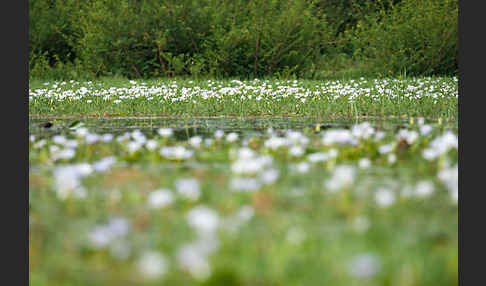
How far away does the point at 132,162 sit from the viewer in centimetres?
347

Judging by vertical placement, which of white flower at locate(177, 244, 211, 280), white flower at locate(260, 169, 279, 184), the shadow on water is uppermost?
the shadow on water

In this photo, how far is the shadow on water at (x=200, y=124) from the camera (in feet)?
16.3

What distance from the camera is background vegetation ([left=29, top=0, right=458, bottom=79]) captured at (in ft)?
41.8

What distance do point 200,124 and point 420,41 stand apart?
8712mm

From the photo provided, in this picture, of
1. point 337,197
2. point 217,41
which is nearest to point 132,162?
point 337,197

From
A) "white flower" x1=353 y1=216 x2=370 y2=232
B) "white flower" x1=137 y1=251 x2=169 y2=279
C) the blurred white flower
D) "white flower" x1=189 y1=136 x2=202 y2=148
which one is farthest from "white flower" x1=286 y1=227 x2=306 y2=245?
"white flower" x1=189 y1=136 x2=202 y2=148

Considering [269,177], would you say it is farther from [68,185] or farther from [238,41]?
[238,41]

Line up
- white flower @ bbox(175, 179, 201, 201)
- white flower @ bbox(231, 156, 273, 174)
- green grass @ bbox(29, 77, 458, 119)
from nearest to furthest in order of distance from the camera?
1. white flower @ bbox(175, 179, 201, 201)
2. white flower @ bbox(231, 156, 273, 174)
3. green grass @ bbox(29, 77, 458, 119)

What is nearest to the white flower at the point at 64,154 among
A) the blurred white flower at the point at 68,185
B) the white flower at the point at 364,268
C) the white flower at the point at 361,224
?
the blurred white flower at the point at 68,185

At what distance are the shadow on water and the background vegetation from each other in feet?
21.7

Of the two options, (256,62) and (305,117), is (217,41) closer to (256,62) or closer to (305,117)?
(256,62)

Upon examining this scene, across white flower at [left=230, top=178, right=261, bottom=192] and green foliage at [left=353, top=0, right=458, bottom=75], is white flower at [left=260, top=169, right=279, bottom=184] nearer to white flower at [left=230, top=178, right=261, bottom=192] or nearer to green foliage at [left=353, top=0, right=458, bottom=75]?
white flower at [left=230, top=178, right=261, bottom=192]

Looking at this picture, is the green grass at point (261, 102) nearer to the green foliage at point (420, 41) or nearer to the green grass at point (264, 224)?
the green grass at point (264, 224)

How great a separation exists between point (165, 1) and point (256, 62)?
8.41 ft
